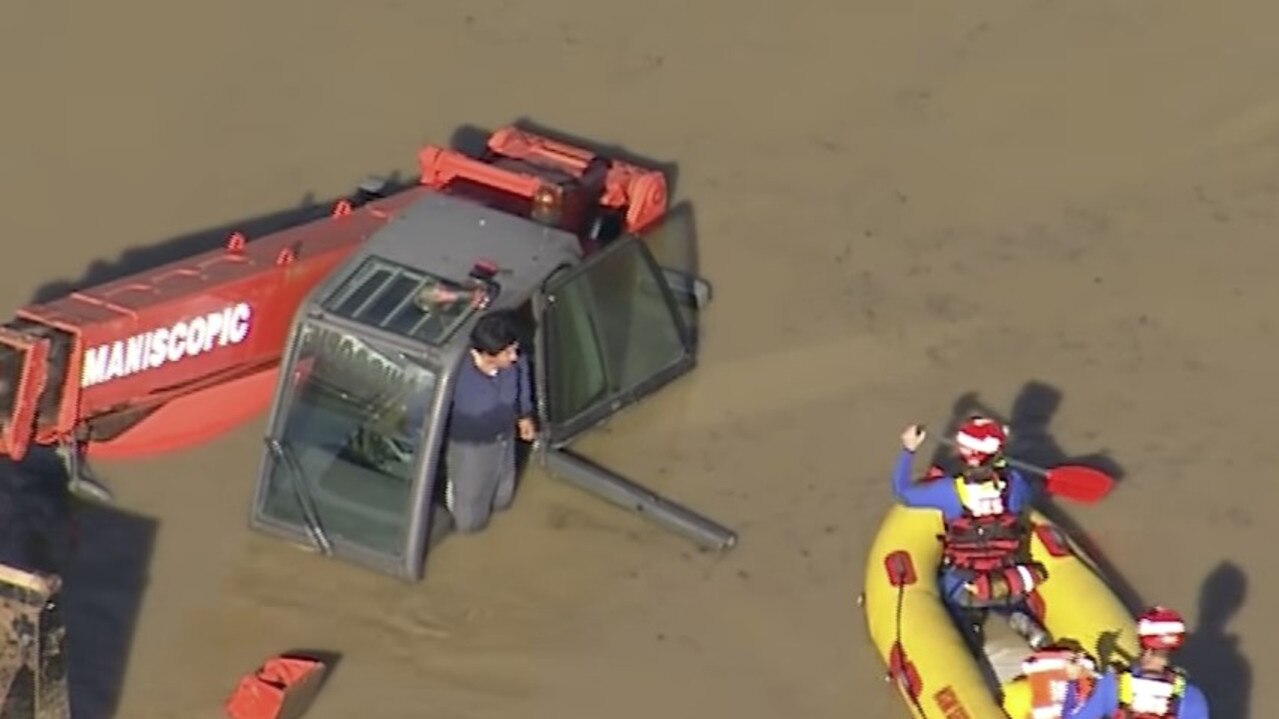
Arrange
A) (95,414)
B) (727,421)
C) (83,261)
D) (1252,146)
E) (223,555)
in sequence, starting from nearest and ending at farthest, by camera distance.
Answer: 1. (95,414)
2. (223,555)
3. (727,421)
4. (83,261)
5. (1252,146)

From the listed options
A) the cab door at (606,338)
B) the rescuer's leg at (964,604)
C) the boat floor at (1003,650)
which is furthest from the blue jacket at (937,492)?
the cab door at (606,338)

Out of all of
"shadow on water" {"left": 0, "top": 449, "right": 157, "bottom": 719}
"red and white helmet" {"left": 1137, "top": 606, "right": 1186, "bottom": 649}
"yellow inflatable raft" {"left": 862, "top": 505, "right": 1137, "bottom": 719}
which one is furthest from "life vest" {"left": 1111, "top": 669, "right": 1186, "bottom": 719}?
"shadow on water" {"left": 0, "top": 449, "right": 157, "bottom": 719}

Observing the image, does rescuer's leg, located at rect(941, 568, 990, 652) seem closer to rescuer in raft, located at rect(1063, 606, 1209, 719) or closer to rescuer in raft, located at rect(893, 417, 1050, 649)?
rescuer in raft, located at rect(893, 417, 1050, 649)

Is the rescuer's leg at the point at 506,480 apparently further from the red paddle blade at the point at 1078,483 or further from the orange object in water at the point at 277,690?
the red paddle blade at the point at 1078,483

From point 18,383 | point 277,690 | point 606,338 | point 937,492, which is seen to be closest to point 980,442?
point 937,492

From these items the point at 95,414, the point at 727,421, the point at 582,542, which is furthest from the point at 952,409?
the point at 95,414

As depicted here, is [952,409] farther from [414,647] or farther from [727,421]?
[414,647]

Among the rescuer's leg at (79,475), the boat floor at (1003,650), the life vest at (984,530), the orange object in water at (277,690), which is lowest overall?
the orange object in water at (277,690)
